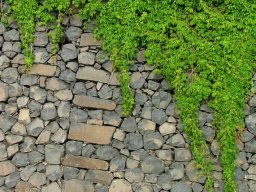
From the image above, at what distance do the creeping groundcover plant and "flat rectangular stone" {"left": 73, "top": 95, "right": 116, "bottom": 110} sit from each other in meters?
0.18

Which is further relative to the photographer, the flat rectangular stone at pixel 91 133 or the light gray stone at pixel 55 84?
the light gray stone at pixel 55 84

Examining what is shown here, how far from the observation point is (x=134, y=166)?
15.9 ft

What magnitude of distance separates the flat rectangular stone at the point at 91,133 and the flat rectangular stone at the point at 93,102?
215 mm

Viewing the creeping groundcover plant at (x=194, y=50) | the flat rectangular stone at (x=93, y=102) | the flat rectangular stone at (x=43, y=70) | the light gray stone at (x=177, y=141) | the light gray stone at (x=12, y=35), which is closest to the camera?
the creeping groundcover plant at (x=194, y=50)

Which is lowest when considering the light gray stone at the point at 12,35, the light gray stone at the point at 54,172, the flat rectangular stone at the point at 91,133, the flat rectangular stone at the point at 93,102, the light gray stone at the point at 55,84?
the light gray stone at the point at 54,172

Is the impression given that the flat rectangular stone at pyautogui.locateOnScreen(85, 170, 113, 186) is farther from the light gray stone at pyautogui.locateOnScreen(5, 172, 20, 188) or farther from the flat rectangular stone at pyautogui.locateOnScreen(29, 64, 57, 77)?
the flat rectangular stone at pyautogui.locateOnScreen(29, 64, 57, 77)

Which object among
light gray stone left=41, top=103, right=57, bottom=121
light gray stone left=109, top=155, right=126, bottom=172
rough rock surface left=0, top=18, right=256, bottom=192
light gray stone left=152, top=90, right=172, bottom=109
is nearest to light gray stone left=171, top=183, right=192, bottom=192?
rough rock surface left=0, top=18, right=256, bottom=192

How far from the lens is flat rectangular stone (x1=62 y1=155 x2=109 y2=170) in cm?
488

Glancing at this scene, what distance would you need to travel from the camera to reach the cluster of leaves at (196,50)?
4734mm

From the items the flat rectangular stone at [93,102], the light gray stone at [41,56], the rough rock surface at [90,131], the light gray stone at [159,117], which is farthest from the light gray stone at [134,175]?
the light gray stone at [41,56]

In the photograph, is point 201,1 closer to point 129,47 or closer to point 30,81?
point 129,47

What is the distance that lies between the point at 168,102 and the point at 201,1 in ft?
3.74

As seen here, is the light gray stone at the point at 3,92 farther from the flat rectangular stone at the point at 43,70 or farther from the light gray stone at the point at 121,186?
the light gray stone at the point at 121,186

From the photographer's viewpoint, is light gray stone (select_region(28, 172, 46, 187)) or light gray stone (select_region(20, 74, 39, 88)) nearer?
light gray stone (select_region(28, 172, 46, 187))
